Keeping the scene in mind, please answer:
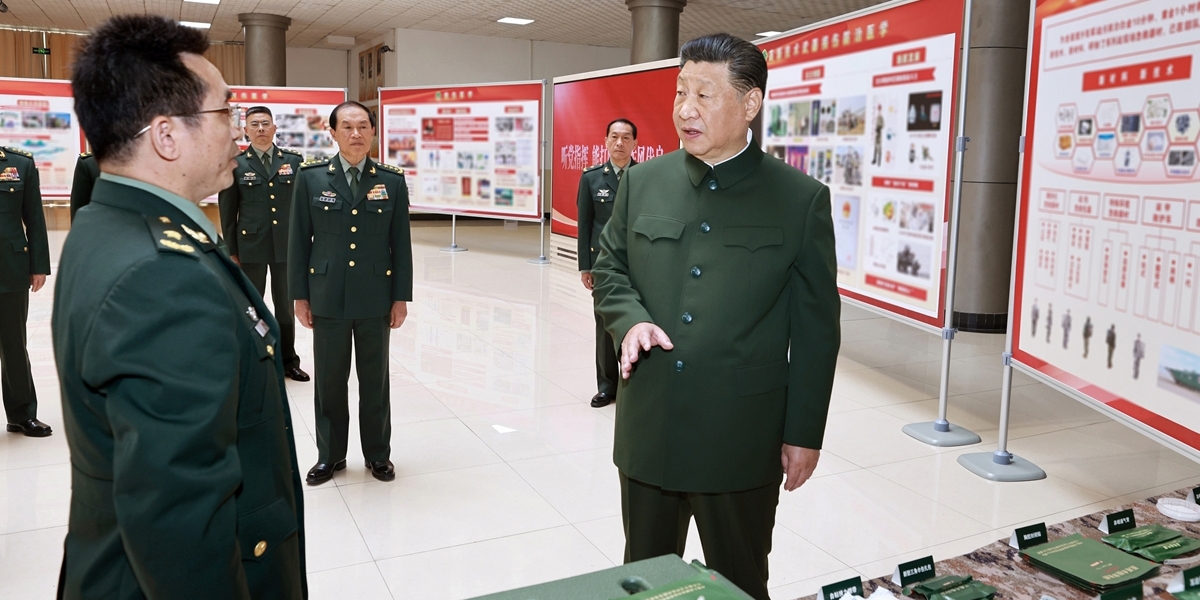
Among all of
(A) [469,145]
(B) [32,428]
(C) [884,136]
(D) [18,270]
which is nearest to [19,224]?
(D) [18,270]

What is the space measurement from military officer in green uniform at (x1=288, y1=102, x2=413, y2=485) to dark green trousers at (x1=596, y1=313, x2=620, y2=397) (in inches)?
58.0

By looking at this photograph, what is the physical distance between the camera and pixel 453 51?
657 inches

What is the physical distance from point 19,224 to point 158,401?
389 cm

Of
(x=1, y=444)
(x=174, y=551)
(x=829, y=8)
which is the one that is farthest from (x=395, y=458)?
(x=829, y=8)

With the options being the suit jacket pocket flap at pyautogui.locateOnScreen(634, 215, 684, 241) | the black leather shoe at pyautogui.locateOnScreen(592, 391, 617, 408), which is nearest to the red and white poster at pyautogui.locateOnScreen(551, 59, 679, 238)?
the black leather shoe at pyautogui.locateOnScreen(592, 391, 617, 408)

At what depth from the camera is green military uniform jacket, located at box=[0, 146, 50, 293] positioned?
4.27m

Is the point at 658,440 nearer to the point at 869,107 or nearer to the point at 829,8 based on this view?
the point at 869,107

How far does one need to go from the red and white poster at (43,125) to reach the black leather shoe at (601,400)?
372 inches

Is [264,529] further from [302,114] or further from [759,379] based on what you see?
[302,114]

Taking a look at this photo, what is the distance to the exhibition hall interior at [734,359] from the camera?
1374 mm

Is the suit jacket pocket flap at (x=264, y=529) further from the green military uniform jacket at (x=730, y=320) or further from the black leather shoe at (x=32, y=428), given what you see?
the black leather shoe at (x=32, y=428)

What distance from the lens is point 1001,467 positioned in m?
4.09

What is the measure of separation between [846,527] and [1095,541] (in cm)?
181

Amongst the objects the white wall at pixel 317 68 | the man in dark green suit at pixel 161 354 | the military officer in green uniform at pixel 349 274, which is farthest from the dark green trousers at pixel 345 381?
the white wall at pixel 317 68
